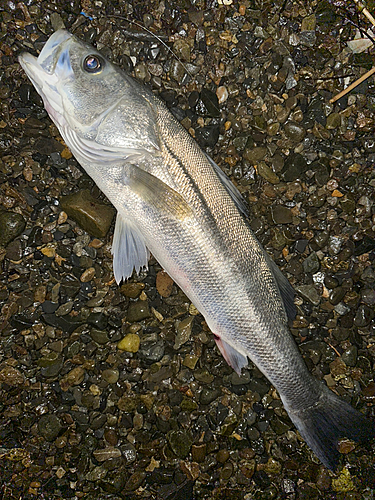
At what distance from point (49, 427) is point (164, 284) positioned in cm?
139

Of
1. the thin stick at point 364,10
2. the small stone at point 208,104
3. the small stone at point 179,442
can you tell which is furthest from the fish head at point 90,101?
the small stone at point 179,442

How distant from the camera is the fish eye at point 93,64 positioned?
2.12 m

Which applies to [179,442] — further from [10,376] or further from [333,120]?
[333,120]

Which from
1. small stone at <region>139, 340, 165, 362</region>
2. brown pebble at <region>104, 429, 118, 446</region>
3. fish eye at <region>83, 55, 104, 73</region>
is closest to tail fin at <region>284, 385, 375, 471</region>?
small stone at <region>139, 340, 165, 362</region>

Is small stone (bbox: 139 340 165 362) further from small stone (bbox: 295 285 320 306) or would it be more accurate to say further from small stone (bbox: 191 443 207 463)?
small stone (bbox: 295 285 320 306)

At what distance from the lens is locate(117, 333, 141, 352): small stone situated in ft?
8.89

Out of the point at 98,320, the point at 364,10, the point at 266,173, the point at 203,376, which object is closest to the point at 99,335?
the point at 98,320

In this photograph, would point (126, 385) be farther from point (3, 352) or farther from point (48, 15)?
point (48, 15)

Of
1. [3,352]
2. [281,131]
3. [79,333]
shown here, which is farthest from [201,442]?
[281,131]

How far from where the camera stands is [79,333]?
8.89 feet

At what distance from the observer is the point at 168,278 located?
2.72m

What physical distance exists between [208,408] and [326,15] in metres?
3.24

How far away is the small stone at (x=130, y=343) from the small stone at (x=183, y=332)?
0.30 meters

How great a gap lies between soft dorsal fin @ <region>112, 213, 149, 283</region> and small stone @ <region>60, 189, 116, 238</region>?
290mm
